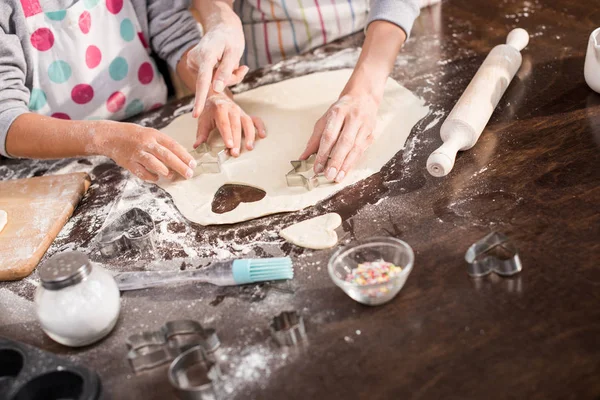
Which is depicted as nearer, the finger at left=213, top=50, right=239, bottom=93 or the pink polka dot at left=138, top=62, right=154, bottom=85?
the finger at left=213, top=50, right=239, bottom=93

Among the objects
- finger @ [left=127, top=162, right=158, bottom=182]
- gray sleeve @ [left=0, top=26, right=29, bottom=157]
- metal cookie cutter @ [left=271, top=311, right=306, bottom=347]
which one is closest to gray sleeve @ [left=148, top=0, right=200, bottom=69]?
gray sleeve @ [left=0, top=26, right=29, bottom=157]

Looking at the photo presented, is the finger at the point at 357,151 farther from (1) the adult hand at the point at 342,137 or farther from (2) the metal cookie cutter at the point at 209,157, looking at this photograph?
(2) the metal cookie cutter at the point at 209,157

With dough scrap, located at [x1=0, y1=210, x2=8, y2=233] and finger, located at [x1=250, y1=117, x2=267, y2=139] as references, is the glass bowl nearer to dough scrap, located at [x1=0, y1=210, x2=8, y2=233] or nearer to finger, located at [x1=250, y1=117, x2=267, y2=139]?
finger, located at [x1=250, y1=117, x2=267, y2=139]

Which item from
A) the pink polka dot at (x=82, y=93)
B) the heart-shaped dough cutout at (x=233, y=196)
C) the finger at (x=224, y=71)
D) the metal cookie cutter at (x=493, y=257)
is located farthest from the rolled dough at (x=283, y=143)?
the metal cookie cutter at (x=493, y=257)

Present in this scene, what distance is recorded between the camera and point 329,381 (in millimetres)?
888

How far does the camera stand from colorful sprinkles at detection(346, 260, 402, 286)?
100 cm

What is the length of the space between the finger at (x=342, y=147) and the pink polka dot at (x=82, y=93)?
803 mm

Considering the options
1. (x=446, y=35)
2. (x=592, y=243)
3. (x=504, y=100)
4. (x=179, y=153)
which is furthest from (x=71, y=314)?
(x=446, y=35)

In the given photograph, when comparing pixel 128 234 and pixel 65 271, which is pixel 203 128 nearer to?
pixel 128 234

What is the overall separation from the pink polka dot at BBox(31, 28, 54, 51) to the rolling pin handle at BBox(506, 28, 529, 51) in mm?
1214

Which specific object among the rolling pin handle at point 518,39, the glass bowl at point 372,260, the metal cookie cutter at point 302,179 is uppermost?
the rolling pin handle at point 518,39

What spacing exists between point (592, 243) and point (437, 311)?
0.29 metres

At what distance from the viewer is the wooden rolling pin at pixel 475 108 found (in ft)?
4.08

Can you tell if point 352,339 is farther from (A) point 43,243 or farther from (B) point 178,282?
(A) point 43,243
